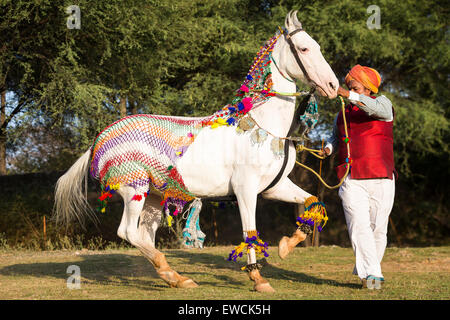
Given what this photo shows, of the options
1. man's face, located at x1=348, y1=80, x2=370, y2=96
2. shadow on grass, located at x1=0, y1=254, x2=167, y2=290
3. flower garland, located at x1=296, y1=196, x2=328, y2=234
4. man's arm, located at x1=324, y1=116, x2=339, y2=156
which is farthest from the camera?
shadow on grass, located at x1=0, y1=254, x2=167, y2=290

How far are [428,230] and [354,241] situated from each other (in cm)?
1351

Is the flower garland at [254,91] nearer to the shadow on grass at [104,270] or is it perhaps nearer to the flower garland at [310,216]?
the flower garland at [310,216]

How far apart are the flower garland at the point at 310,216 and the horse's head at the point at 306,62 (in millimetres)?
1146

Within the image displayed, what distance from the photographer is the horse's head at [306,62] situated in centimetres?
546

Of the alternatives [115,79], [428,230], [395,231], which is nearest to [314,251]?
[115,79]

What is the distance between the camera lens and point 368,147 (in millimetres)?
5785

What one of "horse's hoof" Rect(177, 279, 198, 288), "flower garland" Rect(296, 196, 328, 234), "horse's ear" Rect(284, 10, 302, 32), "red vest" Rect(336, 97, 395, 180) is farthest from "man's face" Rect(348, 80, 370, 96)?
"horse's hoof" Rect(177, 279, 198, 288)

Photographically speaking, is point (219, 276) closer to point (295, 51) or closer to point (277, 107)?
point (277, 107)

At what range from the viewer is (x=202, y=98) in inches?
483

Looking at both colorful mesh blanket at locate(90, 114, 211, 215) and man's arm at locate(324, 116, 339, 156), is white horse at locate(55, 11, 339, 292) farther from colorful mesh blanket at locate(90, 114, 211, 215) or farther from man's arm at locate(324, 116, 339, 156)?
man's arm at locate(324, 116, 339, 156)

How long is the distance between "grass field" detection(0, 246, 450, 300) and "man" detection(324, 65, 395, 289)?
1.23 ft

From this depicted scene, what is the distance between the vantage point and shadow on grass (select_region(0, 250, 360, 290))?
6539 millimetres

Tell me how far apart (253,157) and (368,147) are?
121cm

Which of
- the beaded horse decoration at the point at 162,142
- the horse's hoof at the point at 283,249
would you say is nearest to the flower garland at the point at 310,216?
the horse's hoof at the point at 283,249
